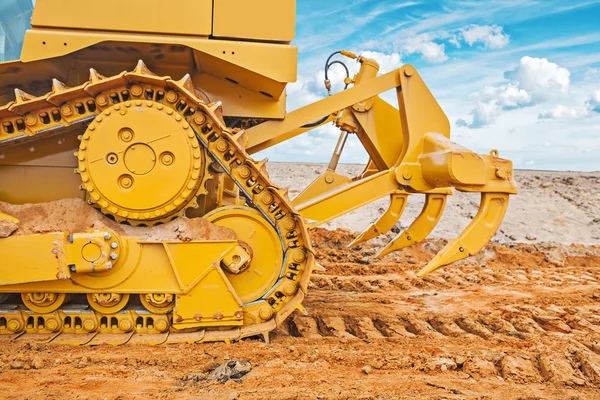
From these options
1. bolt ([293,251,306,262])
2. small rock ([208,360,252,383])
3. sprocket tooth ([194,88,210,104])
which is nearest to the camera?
small rock ([208,360,252,383])

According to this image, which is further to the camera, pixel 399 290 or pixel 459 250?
pixel 399 290

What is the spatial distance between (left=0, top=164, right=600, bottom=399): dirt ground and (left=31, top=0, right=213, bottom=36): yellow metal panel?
2.42 meters

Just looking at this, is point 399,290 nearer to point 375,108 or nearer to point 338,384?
point 375,108

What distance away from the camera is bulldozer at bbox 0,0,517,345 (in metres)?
4.03

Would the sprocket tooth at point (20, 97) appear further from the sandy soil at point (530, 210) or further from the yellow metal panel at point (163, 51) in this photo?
the sandy soil at point (530, 210)

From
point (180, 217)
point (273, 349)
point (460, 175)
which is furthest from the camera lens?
point (460, 175)

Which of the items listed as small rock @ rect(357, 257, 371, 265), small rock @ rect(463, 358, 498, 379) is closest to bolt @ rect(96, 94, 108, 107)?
small rock @ rect(463, 358, 498, 379)

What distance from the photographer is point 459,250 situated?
5.05 meters

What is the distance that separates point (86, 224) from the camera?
4117mm

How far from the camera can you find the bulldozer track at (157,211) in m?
4.02

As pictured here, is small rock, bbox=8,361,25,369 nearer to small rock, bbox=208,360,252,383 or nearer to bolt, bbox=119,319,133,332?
bolt, bbox=119,319,133,332

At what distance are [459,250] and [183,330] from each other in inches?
102

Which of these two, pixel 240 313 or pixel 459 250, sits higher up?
pixel 459 250

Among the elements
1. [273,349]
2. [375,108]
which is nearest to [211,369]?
[273,349]
